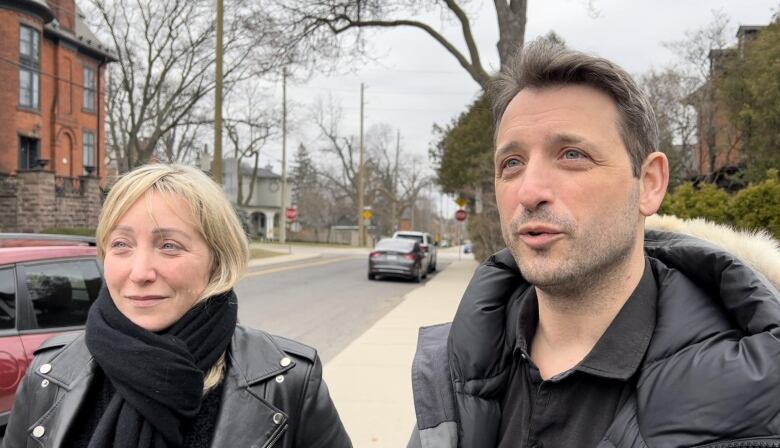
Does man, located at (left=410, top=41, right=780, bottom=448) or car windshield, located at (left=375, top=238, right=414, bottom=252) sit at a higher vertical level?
man, located at (left=410, top=41, right=780, bottom=448)

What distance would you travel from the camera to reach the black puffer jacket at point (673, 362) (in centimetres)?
118

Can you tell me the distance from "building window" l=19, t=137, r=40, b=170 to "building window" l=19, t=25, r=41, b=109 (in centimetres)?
161

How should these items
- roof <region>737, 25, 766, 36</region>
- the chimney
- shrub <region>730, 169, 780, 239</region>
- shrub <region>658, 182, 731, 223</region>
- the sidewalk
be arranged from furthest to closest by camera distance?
the chimney → roof <region>737, 25, 766, 36</region> → shrub <region>658, 182, 731, 223</region> → shrub <region>730, 169, 780, 239</region> → the sidewalk

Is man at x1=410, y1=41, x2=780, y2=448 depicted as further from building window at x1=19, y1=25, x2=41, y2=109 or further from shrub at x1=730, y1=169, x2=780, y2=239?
building window at x1=19, y1=25, x2=41, y2=109

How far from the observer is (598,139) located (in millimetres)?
1467

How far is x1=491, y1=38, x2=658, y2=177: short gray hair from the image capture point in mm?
1483

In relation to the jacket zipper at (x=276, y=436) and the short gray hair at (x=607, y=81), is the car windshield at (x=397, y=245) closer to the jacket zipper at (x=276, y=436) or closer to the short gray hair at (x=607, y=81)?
the jacket zipper at (x=276, y=436)

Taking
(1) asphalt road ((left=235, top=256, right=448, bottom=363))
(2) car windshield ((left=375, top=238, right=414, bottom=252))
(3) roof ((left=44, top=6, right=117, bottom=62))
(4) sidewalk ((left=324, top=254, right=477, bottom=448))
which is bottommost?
(1) asphalt road ((left=235, top=256, right=448, bottom=363))

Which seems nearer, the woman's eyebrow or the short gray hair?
the short gray hair

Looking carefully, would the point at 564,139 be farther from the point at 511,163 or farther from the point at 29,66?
the point at 29,66

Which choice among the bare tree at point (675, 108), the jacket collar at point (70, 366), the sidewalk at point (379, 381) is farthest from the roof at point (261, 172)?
the jacket collar at point (70, 366)

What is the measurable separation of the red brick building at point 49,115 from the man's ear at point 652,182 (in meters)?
27.2

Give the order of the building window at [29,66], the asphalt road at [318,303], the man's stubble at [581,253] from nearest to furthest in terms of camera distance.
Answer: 1. the man's stubble at [581,253]
2. the asphalt road at [318,303]
3. the building window at [29,66]

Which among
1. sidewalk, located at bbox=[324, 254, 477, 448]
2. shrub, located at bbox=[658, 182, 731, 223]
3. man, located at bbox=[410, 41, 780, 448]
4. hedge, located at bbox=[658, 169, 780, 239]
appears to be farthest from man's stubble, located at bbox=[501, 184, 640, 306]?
shrub, located at bbox=[658, 182, 731, 223]
